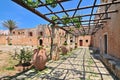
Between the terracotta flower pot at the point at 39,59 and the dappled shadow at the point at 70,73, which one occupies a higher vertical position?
the terracotta flower pot at the point at 39,59

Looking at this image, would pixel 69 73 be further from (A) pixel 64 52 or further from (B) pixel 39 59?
(A) pixel 64 52

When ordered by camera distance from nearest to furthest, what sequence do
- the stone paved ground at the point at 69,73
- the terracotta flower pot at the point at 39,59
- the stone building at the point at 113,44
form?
the stone paved ground at the point at 69,73
the stone building at the point at 113,44
the terracotta flower pot at the point at 39,59

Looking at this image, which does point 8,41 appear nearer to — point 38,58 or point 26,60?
point 26,60

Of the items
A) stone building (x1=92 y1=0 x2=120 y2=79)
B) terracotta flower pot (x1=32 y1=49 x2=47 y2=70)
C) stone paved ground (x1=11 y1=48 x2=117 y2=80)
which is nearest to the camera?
stone paved ground (x1=11 y1=48 x2=117 y2=80)

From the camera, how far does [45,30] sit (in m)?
40.5

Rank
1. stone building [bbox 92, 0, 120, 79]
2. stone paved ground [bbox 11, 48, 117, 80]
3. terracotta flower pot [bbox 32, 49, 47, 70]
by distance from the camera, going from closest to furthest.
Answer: stone paved ground [bbox 11, 48, 117, 80]
stone building [bbox 92, 0, 120, 79]
terracotta flower pot [bbox 32, 49, 47, 70]

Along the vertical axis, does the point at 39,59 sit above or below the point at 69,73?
above

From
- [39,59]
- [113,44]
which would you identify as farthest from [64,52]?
[39,59]

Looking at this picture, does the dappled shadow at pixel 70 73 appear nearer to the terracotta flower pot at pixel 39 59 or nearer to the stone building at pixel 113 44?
the terracotta flower pot at pixel 39 59

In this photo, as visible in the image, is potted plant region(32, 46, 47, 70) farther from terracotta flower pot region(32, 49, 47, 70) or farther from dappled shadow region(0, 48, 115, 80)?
dappled shadow region(0, 48, 115, 80)

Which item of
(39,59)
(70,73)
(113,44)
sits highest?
(113,44)

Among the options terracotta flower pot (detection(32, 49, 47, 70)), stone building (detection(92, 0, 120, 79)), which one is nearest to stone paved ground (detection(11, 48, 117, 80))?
terracotta flower pot (detection(32, 49, 47, 70))

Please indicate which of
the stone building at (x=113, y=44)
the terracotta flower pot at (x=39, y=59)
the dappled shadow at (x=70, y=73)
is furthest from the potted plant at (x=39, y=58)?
the stone building at (x=113, y=44)

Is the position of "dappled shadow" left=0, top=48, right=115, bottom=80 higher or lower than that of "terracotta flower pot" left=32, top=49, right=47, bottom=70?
lower
